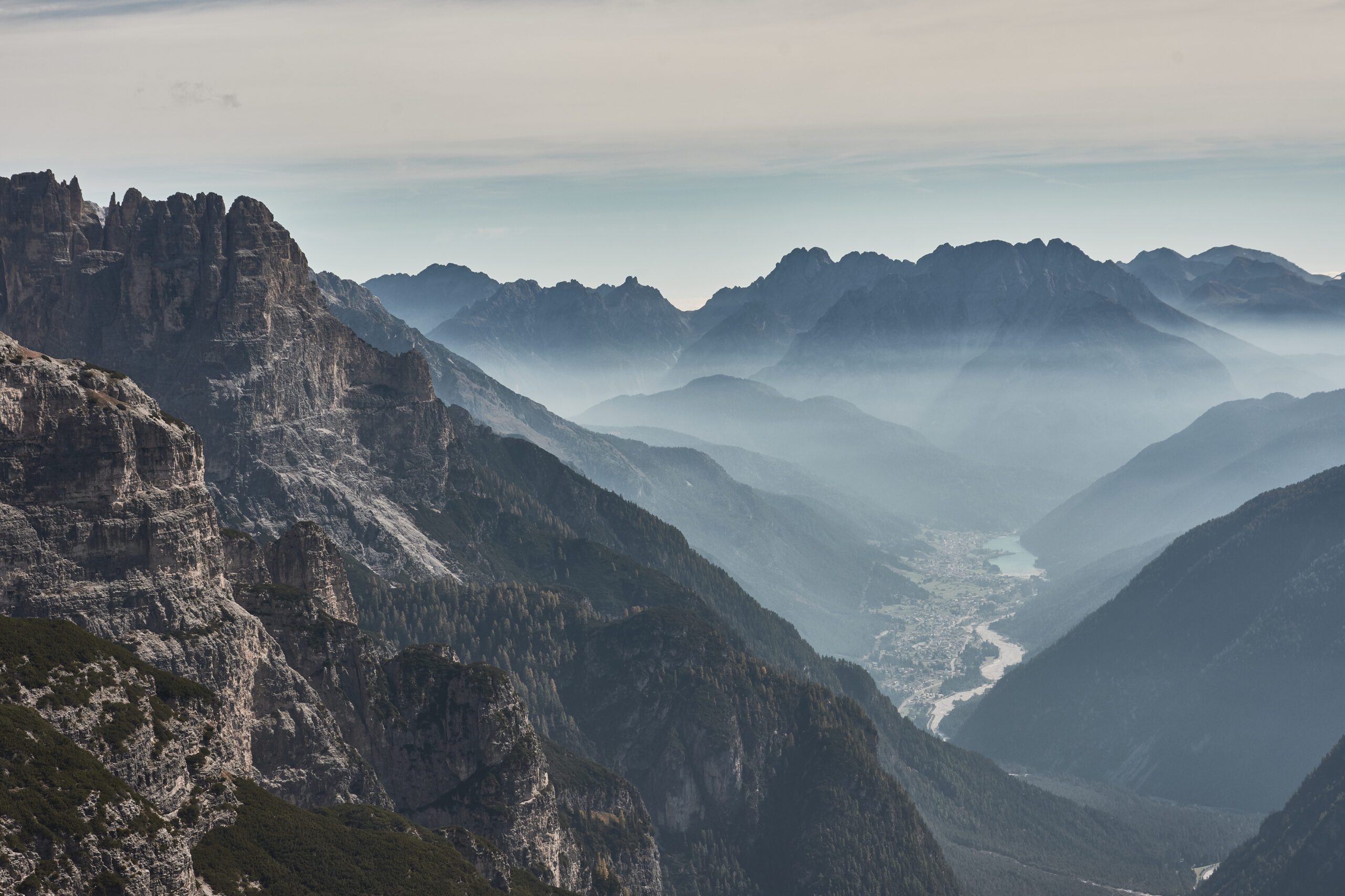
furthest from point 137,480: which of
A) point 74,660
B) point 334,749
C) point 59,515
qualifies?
point 334,749

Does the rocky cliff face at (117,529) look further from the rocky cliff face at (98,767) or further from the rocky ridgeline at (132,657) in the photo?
the rocky cliff face at (98,767)

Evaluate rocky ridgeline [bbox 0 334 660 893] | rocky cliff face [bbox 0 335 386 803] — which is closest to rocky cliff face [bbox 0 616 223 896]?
rocky ridgeline [bbox 0 334 660 893]

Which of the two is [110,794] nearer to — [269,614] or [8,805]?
[8,805]

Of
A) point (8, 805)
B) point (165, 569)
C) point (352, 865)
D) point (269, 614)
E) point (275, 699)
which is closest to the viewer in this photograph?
point (8, 805)

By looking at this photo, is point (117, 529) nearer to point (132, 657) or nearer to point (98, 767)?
point (132, 657)

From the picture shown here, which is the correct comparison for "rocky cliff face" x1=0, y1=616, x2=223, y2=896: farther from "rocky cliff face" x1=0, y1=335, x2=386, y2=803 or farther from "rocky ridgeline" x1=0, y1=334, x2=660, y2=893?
"rocky cliff face" x1=0, y1=335, x2=386, y2=803

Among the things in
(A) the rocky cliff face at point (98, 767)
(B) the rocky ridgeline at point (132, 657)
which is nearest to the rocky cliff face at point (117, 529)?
(B) the rocky ridgeline at point (132, 657)

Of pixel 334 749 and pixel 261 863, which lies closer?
pixel 261 863
